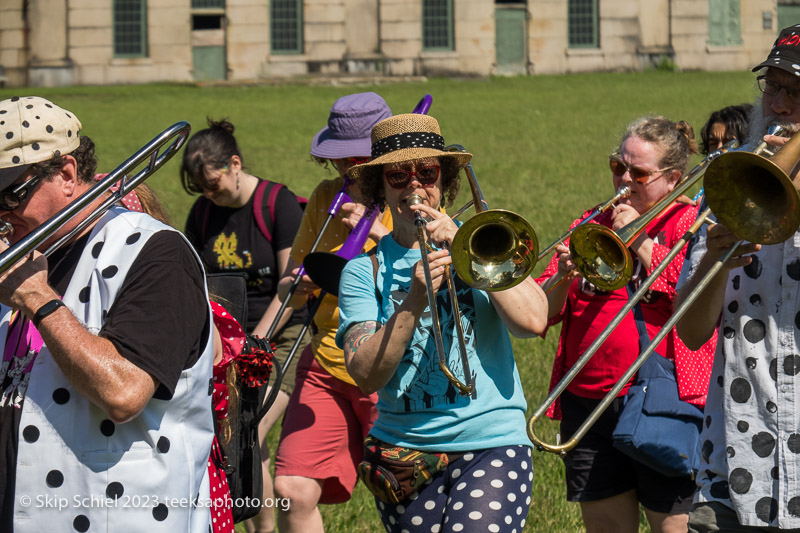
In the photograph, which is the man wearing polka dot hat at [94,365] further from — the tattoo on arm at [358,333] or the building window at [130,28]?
the building window at [130,28]

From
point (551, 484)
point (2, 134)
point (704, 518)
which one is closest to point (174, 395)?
point (2, 134)

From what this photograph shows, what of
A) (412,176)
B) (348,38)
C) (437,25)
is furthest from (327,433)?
(437,25)

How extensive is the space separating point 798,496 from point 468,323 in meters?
1.18

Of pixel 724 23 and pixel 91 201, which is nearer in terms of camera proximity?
pixel 91 201

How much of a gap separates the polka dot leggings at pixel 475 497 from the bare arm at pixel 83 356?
109 cm

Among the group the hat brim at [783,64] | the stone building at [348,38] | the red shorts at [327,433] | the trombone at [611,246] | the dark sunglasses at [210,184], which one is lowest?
the red shorts at [327,433]

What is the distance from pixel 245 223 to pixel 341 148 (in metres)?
0.99

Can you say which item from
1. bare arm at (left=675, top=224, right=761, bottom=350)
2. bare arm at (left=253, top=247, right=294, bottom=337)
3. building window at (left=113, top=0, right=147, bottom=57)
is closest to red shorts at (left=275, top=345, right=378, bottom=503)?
bare arm at (left=253, top=247, right=294, bottom=337)

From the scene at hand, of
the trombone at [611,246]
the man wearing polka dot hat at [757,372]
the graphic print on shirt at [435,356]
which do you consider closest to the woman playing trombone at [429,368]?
the graphic print on shirt at [435,356]

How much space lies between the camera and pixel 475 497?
361 cm

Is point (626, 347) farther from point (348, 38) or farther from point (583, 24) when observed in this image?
point (583, 24)

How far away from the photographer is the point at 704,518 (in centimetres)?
342

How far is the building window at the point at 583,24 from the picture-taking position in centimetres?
3844

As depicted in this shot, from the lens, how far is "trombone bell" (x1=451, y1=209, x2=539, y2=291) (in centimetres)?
365
